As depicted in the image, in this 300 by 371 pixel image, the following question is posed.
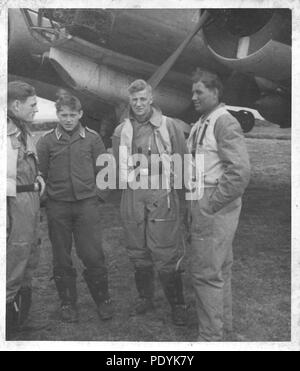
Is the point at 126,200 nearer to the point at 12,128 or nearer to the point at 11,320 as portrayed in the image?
the point at 12,128

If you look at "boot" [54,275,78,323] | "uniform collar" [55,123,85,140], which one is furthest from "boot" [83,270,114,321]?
"uniform collar" [55,123,85,140]

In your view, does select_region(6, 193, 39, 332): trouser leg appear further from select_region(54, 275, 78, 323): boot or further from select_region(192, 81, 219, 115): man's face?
select_region(192, 81, 219, 115): man's face

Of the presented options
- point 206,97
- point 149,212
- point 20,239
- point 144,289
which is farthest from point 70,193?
point 206,97

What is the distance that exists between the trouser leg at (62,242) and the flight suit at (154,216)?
423 mm

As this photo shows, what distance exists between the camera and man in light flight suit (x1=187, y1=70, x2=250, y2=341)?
3057mm

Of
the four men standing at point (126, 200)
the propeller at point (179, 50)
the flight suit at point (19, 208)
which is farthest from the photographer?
the propeller at point (179, 50)

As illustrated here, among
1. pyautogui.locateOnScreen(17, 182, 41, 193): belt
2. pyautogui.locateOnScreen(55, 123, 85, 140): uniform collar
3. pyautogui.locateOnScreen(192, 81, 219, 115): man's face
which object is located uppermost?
pyautogui.locateOnScreen(192, 81, 219, 115): man's face

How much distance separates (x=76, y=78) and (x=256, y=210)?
2.85m

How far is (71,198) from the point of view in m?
3.49

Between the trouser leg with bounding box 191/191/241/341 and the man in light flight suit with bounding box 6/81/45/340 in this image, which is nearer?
the trouser leg with bounding box 191/191/241/341

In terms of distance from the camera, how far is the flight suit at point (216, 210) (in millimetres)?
3029

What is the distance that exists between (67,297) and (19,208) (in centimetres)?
78

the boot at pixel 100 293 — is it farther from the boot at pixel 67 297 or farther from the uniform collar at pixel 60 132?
the uniform collar at pixel 60 132

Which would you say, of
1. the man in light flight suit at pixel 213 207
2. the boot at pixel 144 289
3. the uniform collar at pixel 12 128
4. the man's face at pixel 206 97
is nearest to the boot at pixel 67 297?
the boot at pixel 144 289
